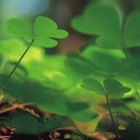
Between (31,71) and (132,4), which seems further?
(132,4)

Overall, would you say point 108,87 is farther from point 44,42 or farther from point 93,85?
point 44,42

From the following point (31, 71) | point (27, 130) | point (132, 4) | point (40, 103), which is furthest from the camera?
point (132, 4)

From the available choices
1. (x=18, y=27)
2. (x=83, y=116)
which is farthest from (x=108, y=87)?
(x=18, y=27)

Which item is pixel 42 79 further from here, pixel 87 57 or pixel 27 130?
pixel 27 130

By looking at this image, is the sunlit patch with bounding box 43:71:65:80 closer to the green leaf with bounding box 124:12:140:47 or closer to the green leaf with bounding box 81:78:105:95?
the green leaf with bounding box 124:12:140:47

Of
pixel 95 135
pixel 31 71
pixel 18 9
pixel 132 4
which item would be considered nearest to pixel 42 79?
pixel 31 71

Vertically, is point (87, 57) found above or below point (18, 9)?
above

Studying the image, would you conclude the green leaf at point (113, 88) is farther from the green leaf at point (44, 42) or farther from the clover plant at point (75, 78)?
the green leaf at point (44, 42)

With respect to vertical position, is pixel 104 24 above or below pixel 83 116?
above

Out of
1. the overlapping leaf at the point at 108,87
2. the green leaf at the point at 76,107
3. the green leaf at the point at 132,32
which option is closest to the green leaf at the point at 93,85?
the overlapping leaf at the point at 108,87
